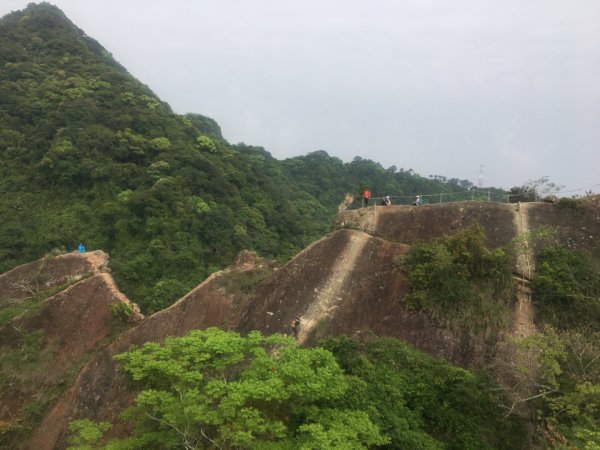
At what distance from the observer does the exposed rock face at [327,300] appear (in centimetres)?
1591

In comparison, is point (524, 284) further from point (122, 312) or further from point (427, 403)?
point (122, 312)

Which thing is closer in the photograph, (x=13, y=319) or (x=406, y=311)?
(x=406, y=311)

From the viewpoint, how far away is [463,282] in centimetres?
1555

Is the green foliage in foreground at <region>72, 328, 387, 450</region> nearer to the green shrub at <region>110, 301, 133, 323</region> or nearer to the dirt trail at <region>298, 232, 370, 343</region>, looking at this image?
the dirt trail at <region>298, 232, 370, 343</region>

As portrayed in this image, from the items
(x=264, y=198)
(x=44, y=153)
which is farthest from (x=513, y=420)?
(x=44, y=153)

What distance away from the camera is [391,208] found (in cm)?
2188

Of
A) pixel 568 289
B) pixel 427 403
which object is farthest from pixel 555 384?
pixel 568 289

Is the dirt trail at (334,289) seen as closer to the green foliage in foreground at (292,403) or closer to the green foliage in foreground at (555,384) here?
the green foliage in foreground at (292,403)

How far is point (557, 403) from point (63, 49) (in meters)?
58.2

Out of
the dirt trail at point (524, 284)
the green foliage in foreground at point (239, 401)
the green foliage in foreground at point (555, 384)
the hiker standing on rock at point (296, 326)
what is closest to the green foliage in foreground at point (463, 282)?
the dirt trail at point (524, 284)

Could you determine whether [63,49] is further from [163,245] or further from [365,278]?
[365,278]

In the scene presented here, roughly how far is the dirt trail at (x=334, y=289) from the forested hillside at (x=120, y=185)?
40.3ft

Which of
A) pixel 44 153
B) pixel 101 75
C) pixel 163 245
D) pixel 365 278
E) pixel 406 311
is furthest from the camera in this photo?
pixel 101 75

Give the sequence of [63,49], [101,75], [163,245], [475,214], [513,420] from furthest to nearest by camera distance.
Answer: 1. [63,49]
2. [101,75]
3. [163,245]
4. [475,214]
5. [513,420]
